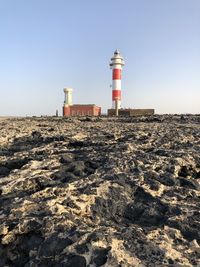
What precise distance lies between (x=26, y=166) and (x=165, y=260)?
7.80 ft

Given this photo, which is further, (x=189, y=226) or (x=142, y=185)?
(x=142, y=185)

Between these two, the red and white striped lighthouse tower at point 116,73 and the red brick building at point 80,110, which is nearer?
the red brick building at point 80,110

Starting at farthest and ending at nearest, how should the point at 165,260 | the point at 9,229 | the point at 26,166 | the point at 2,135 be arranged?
the point at 2,135, the point at 26,166, the point at 9,229, the point at 165,260

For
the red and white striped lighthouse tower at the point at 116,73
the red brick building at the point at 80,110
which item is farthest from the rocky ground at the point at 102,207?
the red and white striped lighthouse tower at the point at 116,73

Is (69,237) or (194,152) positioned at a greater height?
(194,152)

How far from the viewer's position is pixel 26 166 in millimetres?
4672

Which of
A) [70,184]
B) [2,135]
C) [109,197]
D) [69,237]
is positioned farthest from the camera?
[2,135]

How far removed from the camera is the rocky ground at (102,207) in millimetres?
2771

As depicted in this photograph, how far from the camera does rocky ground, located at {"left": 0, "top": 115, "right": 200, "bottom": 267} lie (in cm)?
277

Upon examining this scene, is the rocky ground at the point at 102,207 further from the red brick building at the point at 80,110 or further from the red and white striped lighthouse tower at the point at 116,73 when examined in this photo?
the red and white striped lighthouse tower at the point at 116,73

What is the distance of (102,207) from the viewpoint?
3.48 meters

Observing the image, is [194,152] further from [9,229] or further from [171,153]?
[9,229]

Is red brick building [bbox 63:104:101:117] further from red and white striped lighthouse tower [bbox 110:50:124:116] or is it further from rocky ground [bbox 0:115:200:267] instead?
rocky ground [bbox 0:115:200:267]

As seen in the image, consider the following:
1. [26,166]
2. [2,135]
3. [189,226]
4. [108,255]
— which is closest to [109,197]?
[189,226]
